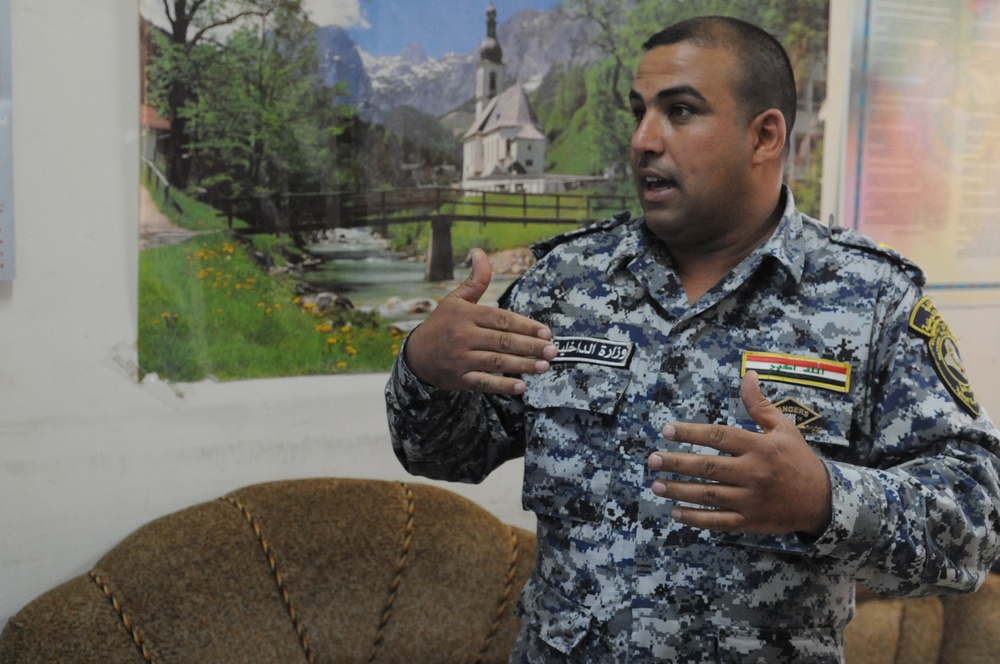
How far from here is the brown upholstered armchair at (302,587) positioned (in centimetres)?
154

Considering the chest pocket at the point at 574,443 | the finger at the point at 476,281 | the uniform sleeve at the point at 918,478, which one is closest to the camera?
the uniform sleeve at the point at 918,478

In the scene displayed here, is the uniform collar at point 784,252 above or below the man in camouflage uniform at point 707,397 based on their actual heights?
above

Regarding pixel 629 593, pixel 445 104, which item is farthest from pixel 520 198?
pixel 629 593

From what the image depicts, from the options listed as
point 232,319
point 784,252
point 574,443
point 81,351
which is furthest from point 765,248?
point 81,351

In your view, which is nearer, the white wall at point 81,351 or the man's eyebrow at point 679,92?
the man's eyebrow at point 679,92

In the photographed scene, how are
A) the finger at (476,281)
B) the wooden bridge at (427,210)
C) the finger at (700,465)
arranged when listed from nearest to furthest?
the finger at (700,465) < the finger at (476,281) < the wooden bridge at (427,210)

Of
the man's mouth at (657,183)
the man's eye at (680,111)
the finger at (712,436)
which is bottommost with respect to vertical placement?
the finger at (712,436)

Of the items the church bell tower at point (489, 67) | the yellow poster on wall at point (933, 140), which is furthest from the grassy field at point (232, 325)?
the yellow poster on wall at point (933, 140)

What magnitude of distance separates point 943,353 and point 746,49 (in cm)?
50

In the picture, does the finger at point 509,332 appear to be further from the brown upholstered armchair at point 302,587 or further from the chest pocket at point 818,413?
the brown upholstered armchair at point 302,587

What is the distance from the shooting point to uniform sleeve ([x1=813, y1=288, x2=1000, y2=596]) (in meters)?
0.99

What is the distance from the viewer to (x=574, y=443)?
1.24 meters

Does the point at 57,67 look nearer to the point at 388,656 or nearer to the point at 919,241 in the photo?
the point at 388,656

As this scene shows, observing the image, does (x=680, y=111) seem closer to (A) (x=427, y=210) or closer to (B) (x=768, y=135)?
(B) (x=768, y=135)
